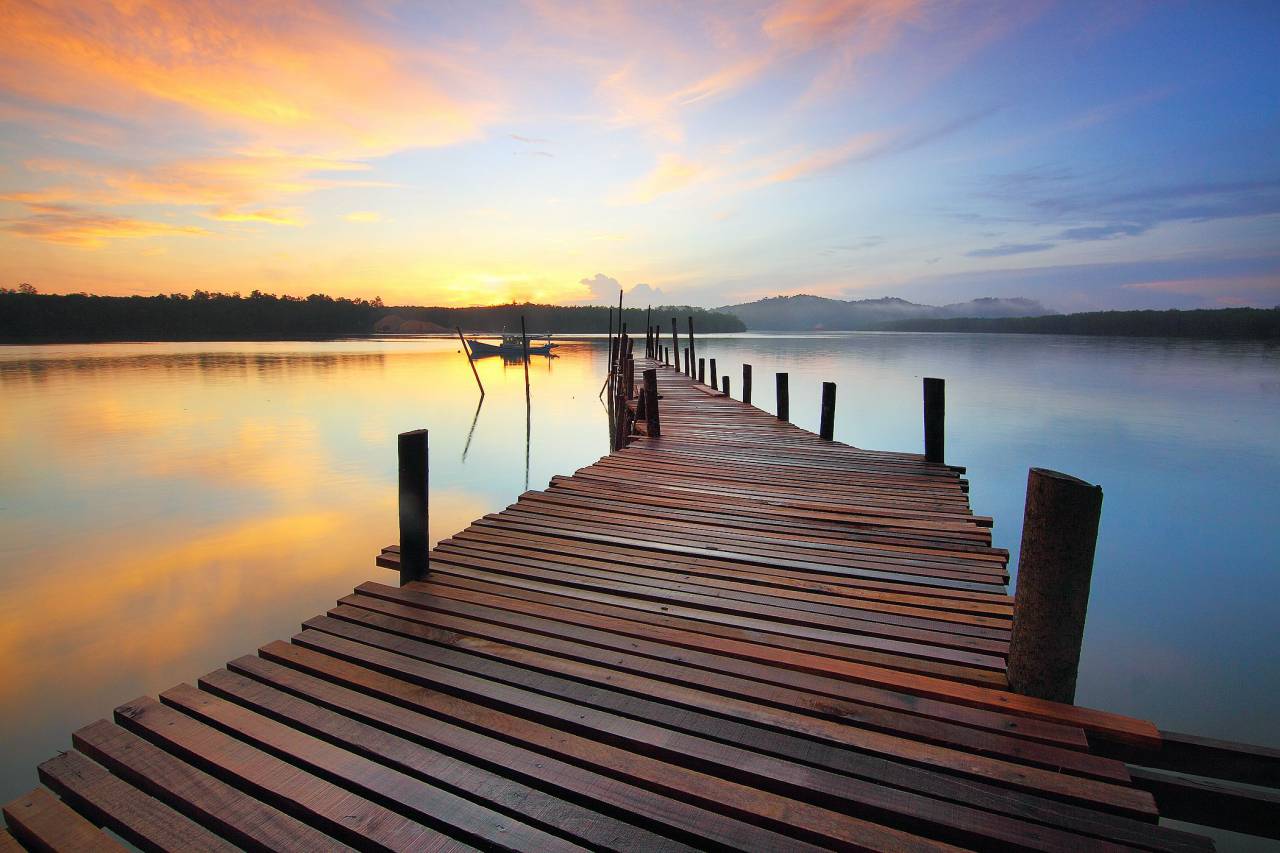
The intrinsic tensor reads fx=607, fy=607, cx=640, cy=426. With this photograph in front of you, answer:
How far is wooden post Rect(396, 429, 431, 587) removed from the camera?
4.00 metres

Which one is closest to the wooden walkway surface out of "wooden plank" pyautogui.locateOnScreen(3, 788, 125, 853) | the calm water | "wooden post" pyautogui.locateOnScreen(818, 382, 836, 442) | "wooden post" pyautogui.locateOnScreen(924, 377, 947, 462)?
"wooden plank" pyautogui.locateOnScreen(3, 788, 125, 853)

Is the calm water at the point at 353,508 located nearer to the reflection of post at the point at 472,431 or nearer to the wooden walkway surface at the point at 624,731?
the reflection of post at the point at 472,431

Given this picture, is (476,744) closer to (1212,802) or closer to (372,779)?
(372,779)

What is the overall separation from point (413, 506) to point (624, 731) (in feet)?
7.40

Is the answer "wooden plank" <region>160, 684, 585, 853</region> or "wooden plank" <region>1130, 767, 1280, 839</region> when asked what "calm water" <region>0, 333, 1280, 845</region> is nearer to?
"wooden plank" <region>160, 684, 585, 853</region>

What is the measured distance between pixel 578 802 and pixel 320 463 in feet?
54.5

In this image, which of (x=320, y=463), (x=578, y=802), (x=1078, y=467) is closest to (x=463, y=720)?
(x=578, y=802)

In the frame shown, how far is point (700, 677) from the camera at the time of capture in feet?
9.32

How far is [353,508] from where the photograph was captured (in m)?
12.4

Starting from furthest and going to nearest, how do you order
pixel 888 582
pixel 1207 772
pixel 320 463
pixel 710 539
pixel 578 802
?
pixel 320 463, pixel 710 539, pixel 888 582, pixel 1207 772, pixel 578 802

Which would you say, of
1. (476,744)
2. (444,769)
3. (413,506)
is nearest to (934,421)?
(413,506)

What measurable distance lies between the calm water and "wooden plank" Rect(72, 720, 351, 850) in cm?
378

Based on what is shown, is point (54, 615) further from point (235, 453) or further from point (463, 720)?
point (235, 453)

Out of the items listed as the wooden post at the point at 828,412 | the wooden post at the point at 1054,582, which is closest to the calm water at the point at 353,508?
the wooden post at the point at 828,412
